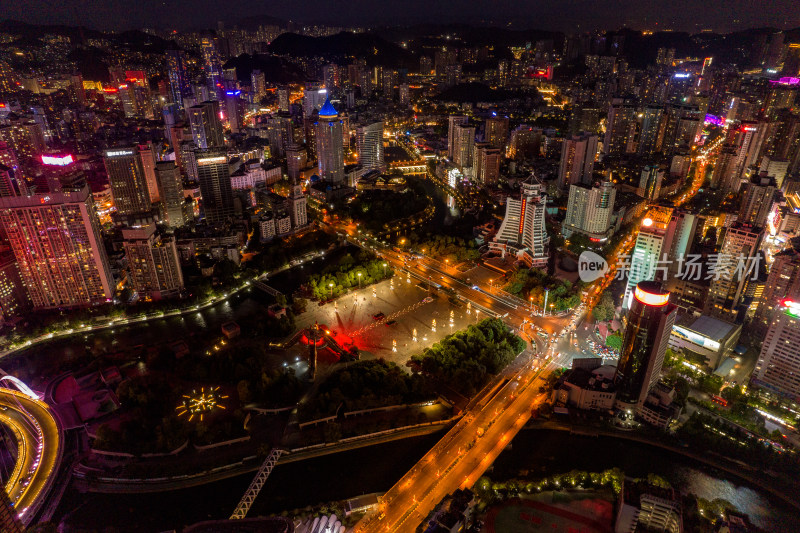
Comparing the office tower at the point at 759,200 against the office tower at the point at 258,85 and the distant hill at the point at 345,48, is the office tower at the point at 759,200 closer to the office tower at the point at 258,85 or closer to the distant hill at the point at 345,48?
the office tower at the point at 258,85

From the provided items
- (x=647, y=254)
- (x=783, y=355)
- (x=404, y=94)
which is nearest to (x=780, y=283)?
(x=783, y=355)

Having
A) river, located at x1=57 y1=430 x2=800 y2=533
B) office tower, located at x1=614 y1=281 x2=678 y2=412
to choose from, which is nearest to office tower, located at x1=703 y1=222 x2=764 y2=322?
office tower, located at x1=614 y1=281 x2=678 y2=412

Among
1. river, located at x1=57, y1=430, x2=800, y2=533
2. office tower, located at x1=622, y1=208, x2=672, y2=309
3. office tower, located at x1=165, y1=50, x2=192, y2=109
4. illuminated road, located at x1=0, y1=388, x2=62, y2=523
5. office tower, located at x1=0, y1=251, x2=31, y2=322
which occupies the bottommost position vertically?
river, located at x1=57, y1=430, x2=800, y2=533

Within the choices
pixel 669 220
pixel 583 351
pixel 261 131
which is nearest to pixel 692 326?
pixel 583 351

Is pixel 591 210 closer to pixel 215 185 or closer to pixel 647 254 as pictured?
pixel 647 254

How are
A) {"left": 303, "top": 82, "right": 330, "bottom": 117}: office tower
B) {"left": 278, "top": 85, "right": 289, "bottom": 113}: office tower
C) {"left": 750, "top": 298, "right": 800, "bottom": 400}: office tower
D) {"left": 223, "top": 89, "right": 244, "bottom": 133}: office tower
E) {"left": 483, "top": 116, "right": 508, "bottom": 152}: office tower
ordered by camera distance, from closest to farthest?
1. {"left": 750, "top": 298, "right": 800, "bottom": 400}: office tower
2. {"left": 483, "top": 116, "right": 508, "bottom": 152}: office tower
3. {"left": 223, "top": 89, "right": 244, "bottom": 133}: office tower
4. {"left": 303, "top": 82, "right": 330, "bottom": 117}: office tower
5. {"left": 278, "top": 85, "right": 289, "bottom": 113}: office tower

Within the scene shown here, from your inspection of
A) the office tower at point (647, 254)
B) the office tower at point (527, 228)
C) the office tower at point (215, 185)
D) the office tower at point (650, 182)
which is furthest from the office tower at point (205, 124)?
the office tower at point (650, 182)

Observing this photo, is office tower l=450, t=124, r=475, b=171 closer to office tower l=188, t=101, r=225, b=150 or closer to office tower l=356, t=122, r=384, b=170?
office tower l=356, t=122, r=384, b=170
